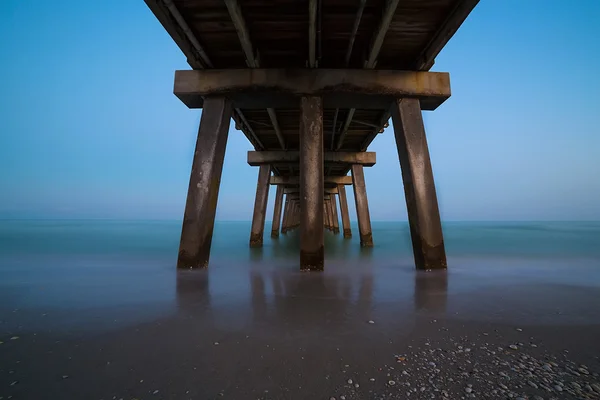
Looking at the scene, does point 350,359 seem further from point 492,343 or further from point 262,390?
point 492,343

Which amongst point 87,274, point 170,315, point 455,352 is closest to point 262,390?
point 455,352

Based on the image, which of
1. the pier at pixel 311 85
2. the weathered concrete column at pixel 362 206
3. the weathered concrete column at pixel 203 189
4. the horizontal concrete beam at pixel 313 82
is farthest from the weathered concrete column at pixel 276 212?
the horizontal concrete beam at pixel 313 82

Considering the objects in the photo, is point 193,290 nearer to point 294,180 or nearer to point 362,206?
point 362,206

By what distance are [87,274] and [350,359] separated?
6.07m

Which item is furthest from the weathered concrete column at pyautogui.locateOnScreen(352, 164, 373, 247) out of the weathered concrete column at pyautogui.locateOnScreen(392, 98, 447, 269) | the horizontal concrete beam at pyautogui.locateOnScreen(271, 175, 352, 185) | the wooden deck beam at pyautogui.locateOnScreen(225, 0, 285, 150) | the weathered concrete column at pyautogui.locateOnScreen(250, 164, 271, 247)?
the wooden deck beam at pyautogui.locateOnScreen(225, 0, 285, 150)

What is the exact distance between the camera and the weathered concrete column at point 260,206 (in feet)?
45.4

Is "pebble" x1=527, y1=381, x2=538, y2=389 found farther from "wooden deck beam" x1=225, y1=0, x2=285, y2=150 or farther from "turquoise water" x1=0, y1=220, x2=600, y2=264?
"turquoise water" x1=0, y1=220, x2=600, y2=264

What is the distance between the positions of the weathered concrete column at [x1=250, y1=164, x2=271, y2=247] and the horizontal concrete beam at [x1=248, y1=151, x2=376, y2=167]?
1.69 feet

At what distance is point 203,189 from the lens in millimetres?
6160

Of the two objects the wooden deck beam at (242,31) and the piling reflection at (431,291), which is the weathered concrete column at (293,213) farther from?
the piling reflection at (431,291)

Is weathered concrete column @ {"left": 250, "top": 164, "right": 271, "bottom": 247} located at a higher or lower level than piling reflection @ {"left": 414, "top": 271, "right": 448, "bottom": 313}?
higher

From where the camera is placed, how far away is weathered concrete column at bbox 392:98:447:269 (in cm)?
606

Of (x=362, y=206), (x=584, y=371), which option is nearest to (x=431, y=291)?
(x=584, y=371)

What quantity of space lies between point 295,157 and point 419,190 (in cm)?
847
